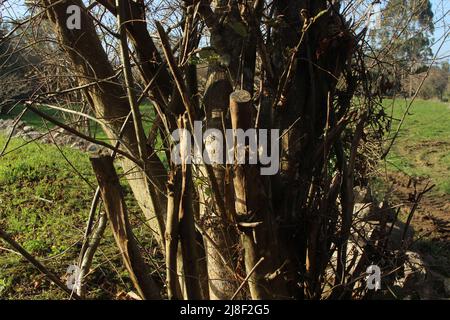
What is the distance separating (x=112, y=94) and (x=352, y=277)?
2.08 metres

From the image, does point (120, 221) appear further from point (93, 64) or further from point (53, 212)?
point (53, 212)

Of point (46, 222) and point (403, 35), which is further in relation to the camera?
point (46, 222)

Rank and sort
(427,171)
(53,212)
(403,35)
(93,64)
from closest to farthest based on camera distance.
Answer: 1. (93,64)
2. (403,35)
3. (53,212)
4. (427,171)

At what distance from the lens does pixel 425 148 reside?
1409 cm

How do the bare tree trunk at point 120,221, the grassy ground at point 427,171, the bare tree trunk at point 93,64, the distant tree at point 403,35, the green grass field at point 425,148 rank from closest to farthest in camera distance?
the bare tree trunk at point 120,221 < the bare tree trunk at point 93,64 < the distant tree at point 403,35 < the grassy ground at point 427,171 < the green grass field at point 425,148

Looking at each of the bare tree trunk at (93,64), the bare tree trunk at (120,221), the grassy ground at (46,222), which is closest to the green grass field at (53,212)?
the grassy ground at (46,222)

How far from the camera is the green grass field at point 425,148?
11.8 metres

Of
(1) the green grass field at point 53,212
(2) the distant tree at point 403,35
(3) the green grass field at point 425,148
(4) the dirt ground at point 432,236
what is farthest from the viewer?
(3) the green grass field at point 425,148

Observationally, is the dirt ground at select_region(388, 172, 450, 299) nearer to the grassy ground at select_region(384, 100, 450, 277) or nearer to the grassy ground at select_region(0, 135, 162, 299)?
the grassy ground at select_region(384, 100, 450, 277)

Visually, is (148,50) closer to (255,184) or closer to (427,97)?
(255,184)

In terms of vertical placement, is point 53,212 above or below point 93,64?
below

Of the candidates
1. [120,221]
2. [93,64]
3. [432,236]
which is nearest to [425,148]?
[432,236]

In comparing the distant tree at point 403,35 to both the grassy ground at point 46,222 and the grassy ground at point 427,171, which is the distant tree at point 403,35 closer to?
the grassy ground at point 427,171
